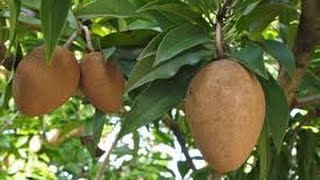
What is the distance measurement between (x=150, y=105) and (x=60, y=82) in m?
0.13

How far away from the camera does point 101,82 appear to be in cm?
103

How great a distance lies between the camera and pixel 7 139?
2.44 metres

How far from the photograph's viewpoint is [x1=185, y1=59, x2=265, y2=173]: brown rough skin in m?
0.83

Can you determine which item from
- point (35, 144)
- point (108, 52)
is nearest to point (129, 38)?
point (108, 52)

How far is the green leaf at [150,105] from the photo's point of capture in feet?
3.07

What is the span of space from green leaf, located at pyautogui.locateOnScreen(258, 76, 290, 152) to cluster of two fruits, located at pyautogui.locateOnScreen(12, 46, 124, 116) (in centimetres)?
21

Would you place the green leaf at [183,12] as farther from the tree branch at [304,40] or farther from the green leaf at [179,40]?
the tree branch at [304,40]

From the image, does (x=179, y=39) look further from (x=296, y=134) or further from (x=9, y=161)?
(x=9, y=161)

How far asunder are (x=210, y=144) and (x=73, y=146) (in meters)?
1.71

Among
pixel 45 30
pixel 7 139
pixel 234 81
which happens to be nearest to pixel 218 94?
pixel 234 81

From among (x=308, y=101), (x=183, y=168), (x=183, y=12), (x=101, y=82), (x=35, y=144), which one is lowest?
(x=35, y=144)

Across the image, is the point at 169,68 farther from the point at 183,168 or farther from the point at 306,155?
the point at 183,168

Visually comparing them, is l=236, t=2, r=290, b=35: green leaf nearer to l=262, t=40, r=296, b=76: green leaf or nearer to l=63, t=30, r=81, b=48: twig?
l=262, t=40, r=296, b=76: green leaf

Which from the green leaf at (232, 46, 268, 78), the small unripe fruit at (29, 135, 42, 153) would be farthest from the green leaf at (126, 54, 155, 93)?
the small unripe fruit at (29, 135, 42, 153)
